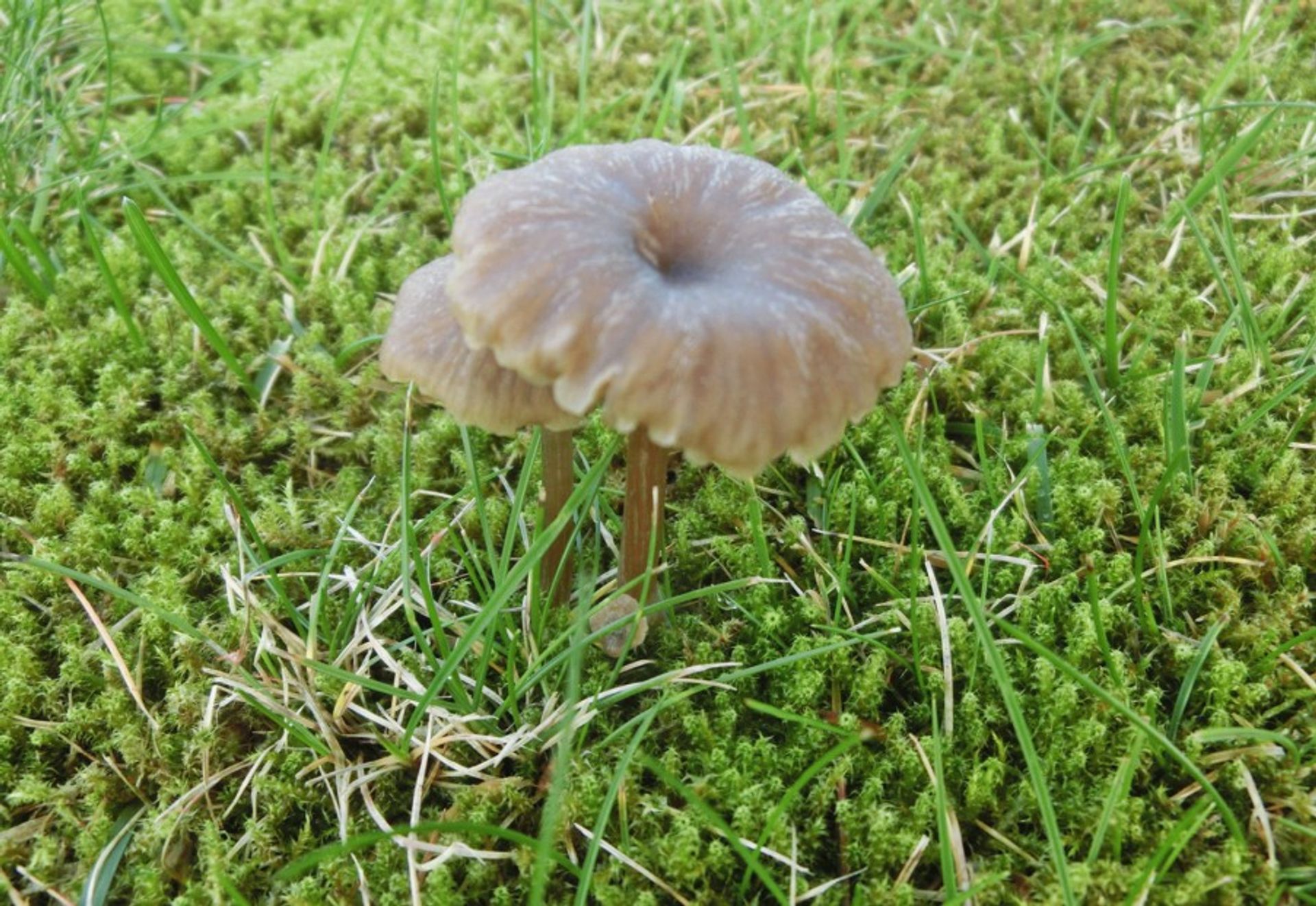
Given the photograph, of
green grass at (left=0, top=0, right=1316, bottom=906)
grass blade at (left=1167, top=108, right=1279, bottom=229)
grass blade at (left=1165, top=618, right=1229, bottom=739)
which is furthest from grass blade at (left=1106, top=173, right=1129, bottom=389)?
grass blade at (left=1165, top=618, right=1229, bottom=739)

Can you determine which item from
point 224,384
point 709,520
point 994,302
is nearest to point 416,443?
point 224,384

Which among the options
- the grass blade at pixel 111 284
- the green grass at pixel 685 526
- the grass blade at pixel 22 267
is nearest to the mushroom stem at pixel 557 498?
the green grass at pixel 685 526

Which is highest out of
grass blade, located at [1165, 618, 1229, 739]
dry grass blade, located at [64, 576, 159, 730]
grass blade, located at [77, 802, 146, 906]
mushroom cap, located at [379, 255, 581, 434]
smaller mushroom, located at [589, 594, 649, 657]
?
mushroom cap, located at [379, 255, 581, 434]

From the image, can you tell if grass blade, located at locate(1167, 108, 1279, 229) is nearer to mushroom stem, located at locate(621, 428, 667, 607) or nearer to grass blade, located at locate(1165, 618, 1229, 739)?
grass blade, located at locate(1165, 618, 1229, 739)

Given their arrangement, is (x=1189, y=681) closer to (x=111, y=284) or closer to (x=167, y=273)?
(x=167, y=273)

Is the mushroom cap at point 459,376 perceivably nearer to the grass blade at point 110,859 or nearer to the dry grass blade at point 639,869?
the dry grass blade at point 639,869

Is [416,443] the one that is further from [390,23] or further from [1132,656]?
[390,23]
